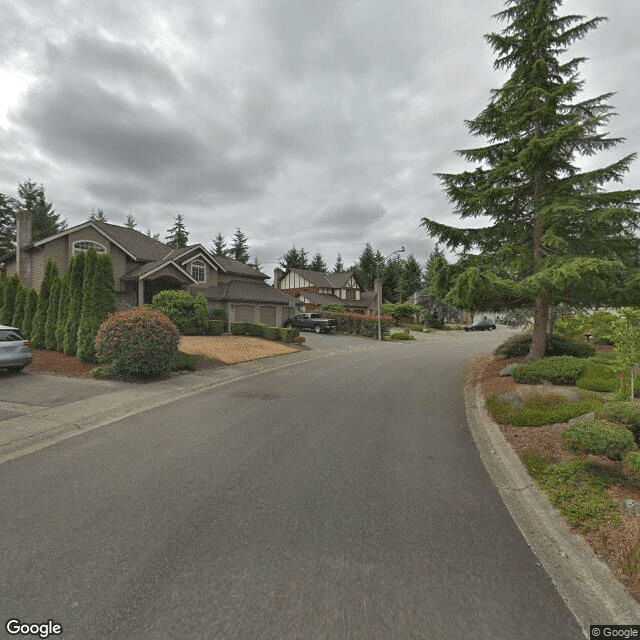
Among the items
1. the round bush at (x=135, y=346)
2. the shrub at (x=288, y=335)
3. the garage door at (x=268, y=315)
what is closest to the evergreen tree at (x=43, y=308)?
the round bush at (x=135, y=346)

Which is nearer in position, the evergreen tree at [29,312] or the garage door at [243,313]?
the evergreen tree at [29,312]

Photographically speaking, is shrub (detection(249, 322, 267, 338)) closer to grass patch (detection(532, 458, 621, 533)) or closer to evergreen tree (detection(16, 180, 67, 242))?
grass patch (detection(532, 458, 621, 533))

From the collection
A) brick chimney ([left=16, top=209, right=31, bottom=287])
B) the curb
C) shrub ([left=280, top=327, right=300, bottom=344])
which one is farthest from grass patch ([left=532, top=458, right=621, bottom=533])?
brick chimney ([left=16, top=209, right=31, bottom=287])

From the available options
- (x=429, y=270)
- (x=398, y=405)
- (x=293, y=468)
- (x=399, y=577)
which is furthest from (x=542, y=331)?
(x=399, y=577)

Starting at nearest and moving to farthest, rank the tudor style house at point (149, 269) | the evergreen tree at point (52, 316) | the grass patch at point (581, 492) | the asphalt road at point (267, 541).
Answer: the asphalt road at point (267, 541) < the grass patch at point (581, 492) < the evergreen tree at point (52, 316) < the tudor style house at point (149, 269)

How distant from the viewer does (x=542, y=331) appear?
10984 mm

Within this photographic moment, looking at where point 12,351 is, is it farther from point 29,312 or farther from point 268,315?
point 268,315

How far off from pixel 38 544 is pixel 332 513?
2701 mm

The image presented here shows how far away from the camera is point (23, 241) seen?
73.1ft

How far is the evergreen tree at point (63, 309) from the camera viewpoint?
43.3 ft

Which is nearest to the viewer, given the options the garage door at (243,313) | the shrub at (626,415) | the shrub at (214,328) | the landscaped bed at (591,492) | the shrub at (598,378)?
the landscaped bed at (591,492)

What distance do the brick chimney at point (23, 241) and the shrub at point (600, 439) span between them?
29.0 metres

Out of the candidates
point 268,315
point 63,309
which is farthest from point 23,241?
point 268,315

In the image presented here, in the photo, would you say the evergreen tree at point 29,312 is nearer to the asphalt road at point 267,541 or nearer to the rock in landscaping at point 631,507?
the asphalt road at point 267,541
